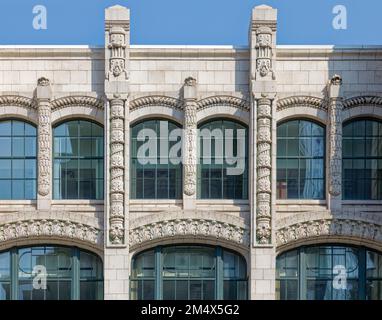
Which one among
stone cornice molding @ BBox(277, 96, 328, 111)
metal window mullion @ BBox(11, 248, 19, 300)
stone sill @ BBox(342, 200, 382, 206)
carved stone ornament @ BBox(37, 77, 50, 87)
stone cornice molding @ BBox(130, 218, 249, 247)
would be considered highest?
carved stone ornament @ BBox(37, 77, 50, 87)

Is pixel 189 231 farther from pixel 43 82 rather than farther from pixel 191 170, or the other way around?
pixel 43 82

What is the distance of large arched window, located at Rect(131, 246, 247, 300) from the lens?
36469mm

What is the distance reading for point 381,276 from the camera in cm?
3662

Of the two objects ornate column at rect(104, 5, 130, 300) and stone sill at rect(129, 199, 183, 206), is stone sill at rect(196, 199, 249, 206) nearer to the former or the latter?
stone sill at rect(129, 199, 183, 206)

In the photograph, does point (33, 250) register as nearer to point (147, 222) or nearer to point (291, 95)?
point (147, 222)

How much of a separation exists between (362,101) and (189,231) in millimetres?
6550

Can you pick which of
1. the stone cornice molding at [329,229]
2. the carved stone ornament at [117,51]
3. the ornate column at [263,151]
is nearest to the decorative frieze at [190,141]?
the ornate column at [263,151]

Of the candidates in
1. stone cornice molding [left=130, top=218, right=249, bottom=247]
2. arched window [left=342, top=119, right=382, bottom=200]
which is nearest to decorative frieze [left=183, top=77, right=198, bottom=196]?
stone cornice molding [left=130, top=218, right=249, bottom=247]

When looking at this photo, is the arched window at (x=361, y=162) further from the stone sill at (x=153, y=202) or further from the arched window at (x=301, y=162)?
the stone sill at (x=153, y=202)

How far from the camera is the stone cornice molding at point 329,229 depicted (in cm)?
3622

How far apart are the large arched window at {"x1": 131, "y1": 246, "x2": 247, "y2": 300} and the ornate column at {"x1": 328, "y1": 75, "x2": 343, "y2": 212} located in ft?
10.9

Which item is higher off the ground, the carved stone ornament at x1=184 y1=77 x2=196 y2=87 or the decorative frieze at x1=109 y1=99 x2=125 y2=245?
the carved stone ornament at x1=184 y1=77 x2=196 y2=87
